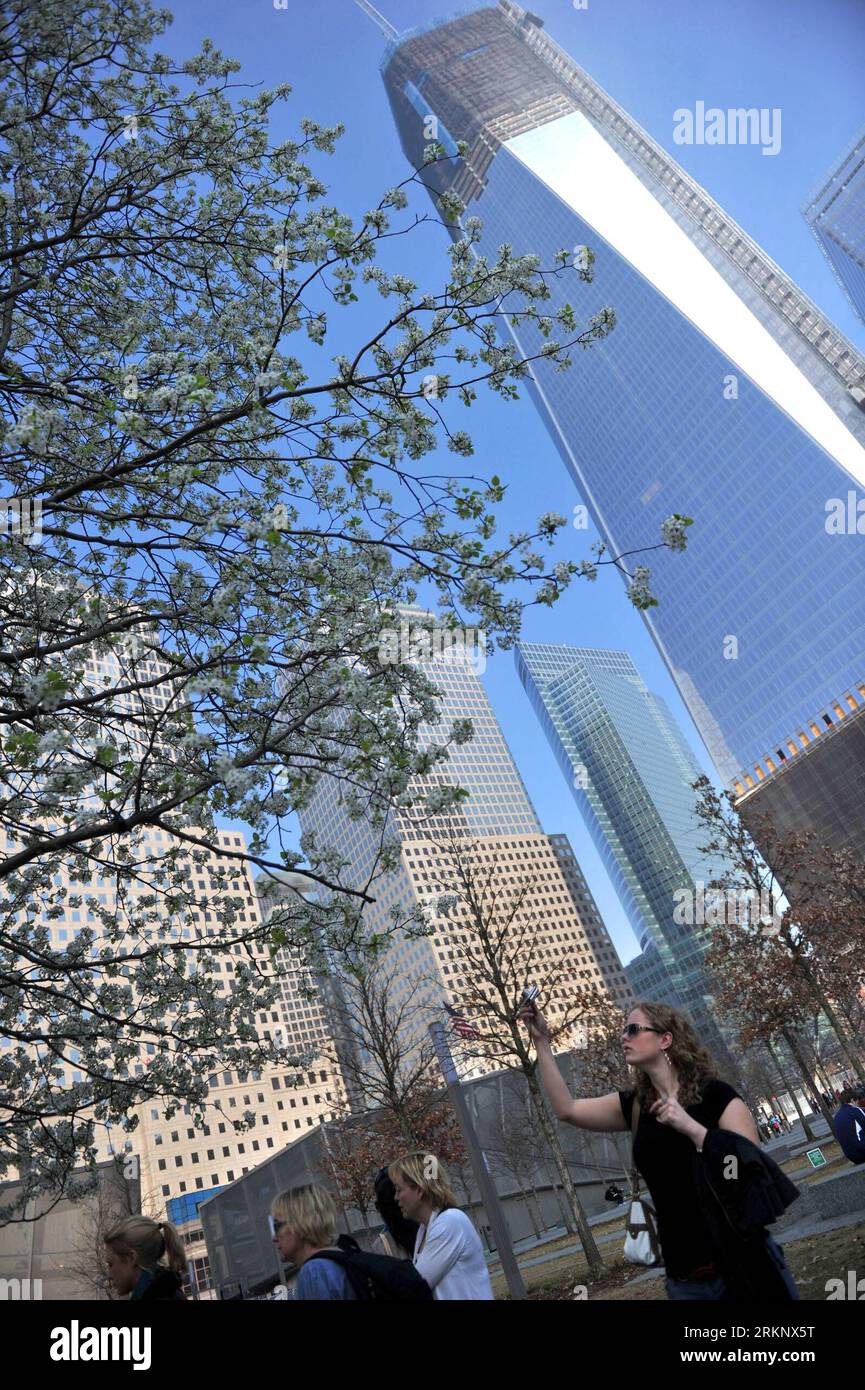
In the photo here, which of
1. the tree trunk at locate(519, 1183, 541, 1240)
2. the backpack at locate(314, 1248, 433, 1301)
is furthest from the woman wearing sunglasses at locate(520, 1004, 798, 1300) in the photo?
the tree trunk at locate(519, 1183, 541, 1240)

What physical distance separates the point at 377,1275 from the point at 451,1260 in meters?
0.69

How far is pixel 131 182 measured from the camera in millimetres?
7840

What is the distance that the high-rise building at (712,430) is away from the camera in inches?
4734

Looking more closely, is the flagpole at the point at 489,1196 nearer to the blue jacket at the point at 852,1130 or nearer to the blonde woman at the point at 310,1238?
the blue jacket at the point at 852,1130

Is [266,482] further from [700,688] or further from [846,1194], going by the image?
[700,688]

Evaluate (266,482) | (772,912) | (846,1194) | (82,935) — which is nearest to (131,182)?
(266,482)

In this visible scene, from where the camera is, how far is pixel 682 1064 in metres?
3.66

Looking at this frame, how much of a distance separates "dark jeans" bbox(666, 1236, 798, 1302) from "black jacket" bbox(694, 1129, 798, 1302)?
0.04 m

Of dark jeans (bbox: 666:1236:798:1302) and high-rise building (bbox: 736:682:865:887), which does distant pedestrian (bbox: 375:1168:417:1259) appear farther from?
high-rise building (bbox: 736:682:865:887)

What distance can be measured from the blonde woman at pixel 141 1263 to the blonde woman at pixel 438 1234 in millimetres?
1144

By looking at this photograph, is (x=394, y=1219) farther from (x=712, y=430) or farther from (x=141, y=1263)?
(x=712, y=430)

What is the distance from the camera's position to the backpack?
3412mm

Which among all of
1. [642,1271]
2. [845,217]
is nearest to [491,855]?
[642,1271]

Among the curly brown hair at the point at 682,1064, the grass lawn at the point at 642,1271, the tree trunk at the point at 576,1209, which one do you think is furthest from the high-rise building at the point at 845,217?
the curly brown hair at the point at 682,1064
